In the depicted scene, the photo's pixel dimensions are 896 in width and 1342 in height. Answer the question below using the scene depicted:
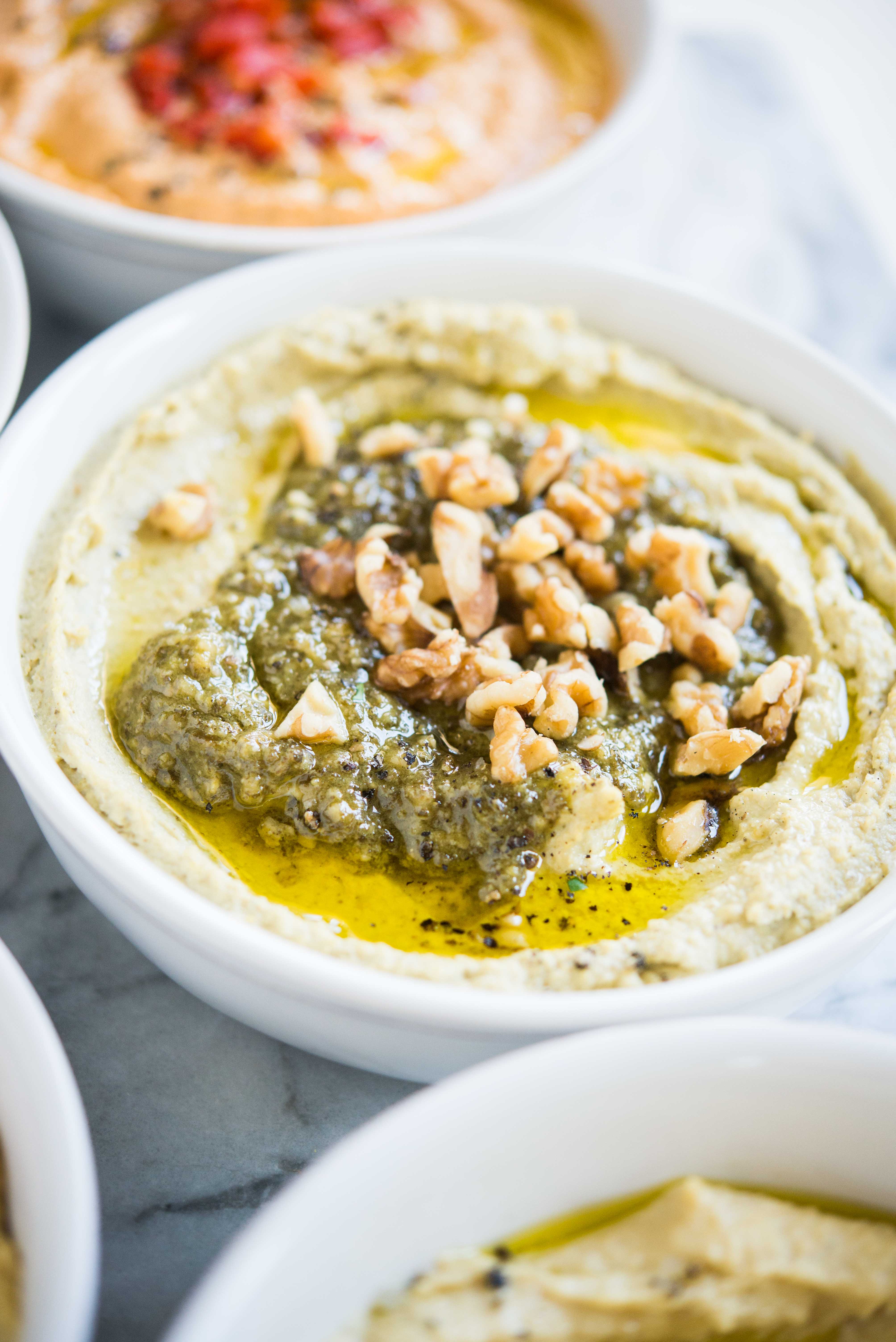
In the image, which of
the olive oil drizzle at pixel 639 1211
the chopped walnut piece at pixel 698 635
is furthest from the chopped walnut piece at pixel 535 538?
the olive oil drizzle at pixel 639 1211

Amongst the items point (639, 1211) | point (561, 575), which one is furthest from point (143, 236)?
point (639, 1211)

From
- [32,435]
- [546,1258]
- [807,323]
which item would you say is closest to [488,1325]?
[546,1258]

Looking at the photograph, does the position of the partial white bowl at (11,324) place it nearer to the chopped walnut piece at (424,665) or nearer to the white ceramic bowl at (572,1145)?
the chopped walnut piece at (424,665)

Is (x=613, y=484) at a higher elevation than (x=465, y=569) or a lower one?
higher

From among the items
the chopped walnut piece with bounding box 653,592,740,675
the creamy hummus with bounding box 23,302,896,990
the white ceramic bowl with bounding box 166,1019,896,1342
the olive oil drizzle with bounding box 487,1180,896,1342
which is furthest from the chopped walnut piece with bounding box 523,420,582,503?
the olive oil drizzle with bounding box 487,1180,896,1342

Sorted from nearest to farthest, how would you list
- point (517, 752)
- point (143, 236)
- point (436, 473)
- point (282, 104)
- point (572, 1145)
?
point (572, 1145)
point (517, 752)
point (436, 473)
point (143, 236)
point (282, 104)

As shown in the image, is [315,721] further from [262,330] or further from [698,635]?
[262,330]
